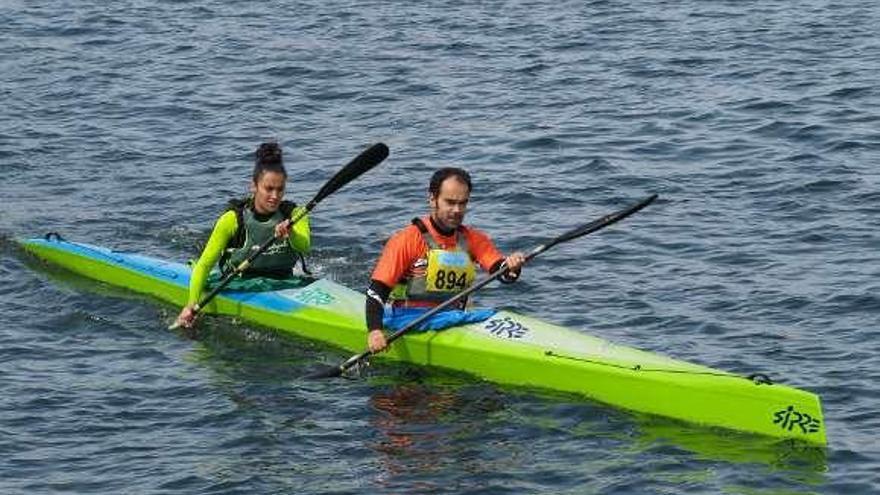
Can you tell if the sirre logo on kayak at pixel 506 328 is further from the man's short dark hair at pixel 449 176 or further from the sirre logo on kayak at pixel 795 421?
the sirre logo on kayak at pixel 795 421

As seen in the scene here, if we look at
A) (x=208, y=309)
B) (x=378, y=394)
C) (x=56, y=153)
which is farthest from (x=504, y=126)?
(x=378, y=394)

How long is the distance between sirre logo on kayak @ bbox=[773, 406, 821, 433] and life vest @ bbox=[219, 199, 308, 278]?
446 centimetres

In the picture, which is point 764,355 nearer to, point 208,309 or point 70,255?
point 208,309

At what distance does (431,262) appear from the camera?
11.8m

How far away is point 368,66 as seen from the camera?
23.3 metres

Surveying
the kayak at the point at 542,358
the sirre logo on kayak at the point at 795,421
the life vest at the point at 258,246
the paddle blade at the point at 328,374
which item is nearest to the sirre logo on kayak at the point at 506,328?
the kayak at the point at 542,358

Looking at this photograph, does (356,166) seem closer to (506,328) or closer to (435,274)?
(435,274)

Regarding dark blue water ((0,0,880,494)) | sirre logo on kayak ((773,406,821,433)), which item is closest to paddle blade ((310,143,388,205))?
dark blue water ((0,0,880,494))

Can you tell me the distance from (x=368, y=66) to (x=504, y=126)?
13.1ft

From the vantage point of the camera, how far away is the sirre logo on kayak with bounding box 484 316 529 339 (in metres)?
11.9

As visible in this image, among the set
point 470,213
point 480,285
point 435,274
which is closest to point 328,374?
point 435,274

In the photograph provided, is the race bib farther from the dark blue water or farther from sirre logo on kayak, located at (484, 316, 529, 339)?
the dark blue water

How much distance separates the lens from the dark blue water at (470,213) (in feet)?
34.4

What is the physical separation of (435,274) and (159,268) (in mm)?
3414
